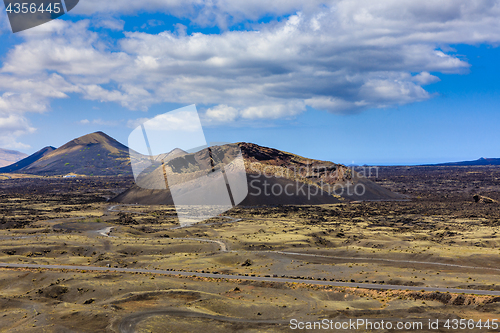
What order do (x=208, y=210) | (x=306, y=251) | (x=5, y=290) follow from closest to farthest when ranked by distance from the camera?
(x=5, y=290) → (x=306, y=251) → (x=208, y=210)

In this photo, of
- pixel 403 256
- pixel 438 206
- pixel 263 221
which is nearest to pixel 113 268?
pixel 403 256

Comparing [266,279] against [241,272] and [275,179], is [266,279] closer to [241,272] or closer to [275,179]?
[241,272]

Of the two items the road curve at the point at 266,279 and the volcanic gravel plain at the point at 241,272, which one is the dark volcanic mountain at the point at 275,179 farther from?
the road curve at the point at 266,279

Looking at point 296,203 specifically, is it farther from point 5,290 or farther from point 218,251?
point 5,290

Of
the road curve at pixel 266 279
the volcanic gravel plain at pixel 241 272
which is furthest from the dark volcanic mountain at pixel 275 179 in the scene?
the road curve at pixel 266 279

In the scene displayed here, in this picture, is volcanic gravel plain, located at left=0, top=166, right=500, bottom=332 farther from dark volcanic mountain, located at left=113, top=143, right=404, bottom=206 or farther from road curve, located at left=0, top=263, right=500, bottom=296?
dark volcanic mountain, located at left=113, top=143, right=404, bottom=206

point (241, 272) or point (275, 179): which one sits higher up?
point (275, 179)

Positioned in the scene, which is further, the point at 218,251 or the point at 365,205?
the point at 365,205

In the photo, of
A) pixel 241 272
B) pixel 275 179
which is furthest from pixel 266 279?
pixel 275 179

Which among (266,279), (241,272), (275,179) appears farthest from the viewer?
(275,179)
